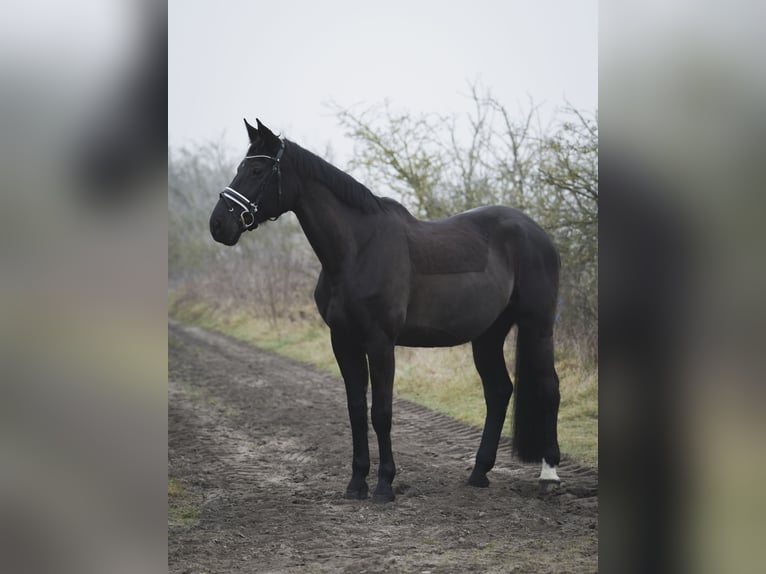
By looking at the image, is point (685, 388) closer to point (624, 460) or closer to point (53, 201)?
point (624, 460)

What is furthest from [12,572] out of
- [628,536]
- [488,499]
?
[488,499]

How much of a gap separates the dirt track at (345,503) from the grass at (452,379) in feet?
1.25

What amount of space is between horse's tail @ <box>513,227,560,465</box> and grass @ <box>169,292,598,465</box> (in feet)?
2.30

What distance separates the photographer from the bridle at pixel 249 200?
4375 mm

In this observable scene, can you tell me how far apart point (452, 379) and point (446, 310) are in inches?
153

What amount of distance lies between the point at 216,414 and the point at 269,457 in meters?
2.08

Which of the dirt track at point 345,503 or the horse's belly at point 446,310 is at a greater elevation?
the horse's belly at point 446,310

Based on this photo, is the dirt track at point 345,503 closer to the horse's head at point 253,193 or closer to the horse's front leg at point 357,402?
the horse's front leg at point 357,402

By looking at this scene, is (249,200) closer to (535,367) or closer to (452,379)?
(535,367)

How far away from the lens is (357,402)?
15.8ft

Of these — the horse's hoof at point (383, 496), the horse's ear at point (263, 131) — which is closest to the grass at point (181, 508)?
the horse's hoof at point (383, 496)

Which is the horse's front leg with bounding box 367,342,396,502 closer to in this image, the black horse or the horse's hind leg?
the black horse

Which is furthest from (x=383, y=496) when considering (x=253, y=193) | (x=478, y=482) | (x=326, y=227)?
(x=253, y=193)

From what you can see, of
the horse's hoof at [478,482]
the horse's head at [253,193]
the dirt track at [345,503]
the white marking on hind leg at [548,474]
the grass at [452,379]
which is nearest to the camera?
the dirt track at [345,503]
